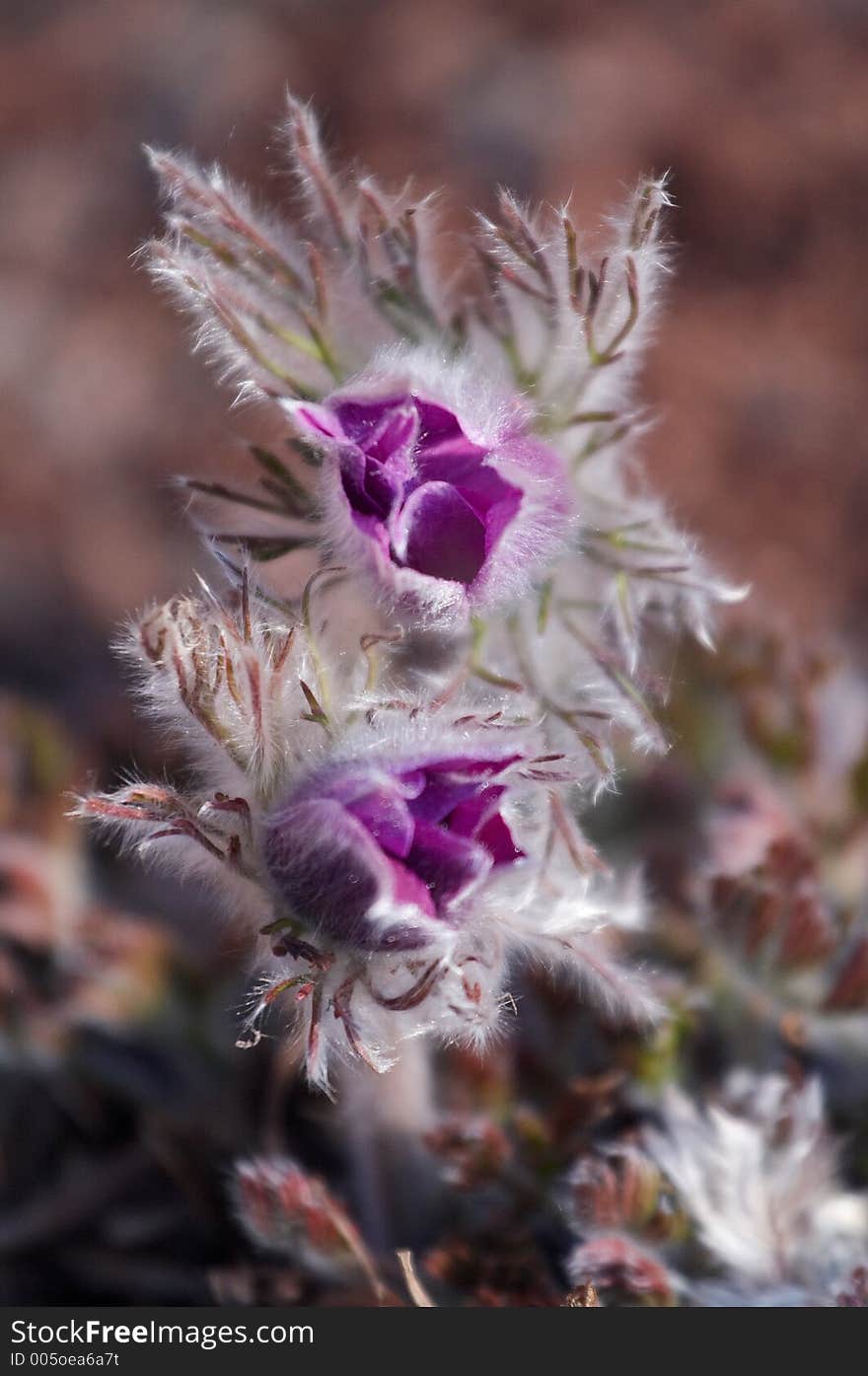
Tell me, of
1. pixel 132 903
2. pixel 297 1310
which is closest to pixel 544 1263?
pixel 297 1310

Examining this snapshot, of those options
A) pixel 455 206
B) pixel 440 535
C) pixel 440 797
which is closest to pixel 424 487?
pixel 440 535

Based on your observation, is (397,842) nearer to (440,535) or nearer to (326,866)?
(326,866)

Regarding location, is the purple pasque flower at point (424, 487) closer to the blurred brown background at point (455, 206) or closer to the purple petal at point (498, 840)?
the purple petal at point (498, 840)

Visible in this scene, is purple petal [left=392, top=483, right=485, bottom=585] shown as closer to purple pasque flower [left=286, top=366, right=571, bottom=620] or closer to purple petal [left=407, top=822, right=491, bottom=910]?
purple pasque flower [left=286, top=366, right=571, bottom=620]

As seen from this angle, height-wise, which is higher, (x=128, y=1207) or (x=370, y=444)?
(x=370, y=444)

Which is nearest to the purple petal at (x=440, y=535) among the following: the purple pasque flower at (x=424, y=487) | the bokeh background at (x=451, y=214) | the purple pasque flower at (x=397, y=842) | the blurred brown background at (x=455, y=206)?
the purple pasque flower at (x=424, y=487)

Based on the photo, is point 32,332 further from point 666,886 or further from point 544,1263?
point 544,1263
